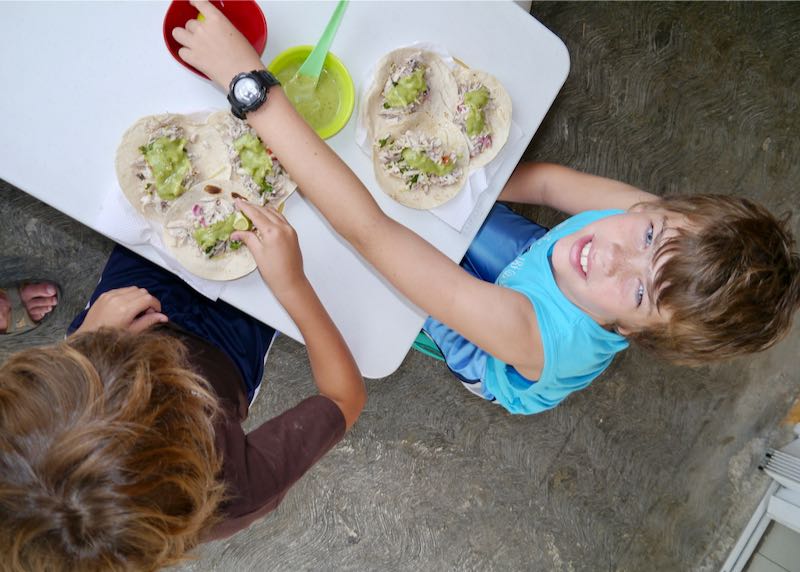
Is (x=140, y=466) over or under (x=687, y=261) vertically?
under

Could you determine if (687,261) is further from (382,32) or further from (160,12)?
(160,12)

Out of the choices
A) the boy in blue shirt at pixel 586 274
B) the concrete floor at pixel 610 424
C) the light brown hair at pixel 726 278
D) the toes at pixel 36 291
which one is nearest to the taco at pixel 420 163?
the boy in blue shirt at pixel 586 274

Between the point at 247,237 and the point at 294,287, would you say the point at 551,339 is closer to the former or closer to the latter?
the point at 294,287

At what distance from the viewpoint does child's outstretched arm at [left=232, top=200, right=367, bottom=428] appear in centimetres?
106

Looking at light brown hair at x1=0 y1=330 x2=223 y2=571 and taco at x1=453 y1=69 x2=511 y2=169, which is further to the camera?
taco at x1=453 y1=69 x2=511 y2=169

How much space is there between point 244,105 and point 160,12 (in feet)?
0.80

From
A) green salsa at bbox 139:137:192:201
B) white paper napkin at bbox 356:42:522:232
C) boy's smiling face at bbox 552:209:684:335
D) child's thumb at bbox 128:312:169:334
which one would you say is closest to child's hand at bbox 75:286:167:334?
child's thumb at bbox 128:312:169:334

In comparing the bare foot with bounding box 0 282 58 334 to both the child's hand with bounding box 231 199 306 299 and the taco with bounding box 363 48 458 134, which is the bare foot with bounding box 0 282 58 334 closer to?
the child's hand with bounding box 231 199 306 299

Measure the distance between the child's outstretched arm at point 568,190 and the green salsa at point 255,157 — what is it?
2.39 feet

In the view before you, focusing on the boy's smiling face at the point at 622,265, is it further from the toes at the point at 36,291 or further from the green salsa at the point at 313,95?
the toes at the point at 36,291

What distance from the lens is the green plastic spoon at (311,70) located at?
107 centimetres

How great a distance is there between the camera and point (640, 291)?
110 cm

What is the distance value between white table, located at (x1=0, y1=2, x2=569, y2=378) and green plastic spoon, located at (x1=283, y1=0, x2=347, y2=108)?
0.05 m

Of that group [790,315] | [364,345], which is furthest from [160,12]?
[790,315]
